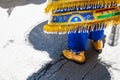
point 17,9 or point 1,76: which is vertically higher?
point 17,9

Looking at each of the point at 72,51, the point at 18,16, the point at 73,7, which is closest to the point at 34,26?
the point at 18,16

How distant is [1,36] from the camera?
312cm

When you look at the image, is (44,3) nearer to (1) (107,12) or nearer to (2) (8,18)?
(2) (8,18)

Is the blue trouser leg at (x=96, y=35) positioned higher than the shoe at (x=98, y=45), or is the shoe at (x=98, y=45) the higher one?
the blue trouser leg at (x=96, y=35)

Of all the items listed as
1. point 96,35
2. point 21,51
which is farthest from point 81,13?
point 21,51

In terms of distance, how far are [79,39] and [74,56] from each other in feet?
0.70

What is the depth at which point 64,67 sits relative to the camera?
2.62 metres

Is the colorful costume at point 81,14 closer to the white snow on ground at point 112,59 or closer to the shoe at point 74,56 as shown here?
the shoe at point 74,56

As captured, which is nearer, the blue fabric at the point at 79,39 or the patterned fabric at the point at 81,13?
the patterned fabric at the point at 81,13

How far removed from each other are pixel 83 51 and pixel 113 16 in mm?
522

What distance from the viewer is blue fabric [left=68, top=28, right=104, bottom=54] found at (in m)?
2.48

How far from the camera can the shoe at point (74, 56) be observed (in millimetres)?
2597

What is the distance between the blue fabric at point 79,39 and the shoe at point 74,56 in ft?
0.13

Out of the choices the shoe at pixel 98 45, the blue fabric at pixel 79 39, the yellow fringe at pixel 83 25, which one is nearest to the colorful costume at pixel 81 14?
the yellow fringe at pixel 83 25
